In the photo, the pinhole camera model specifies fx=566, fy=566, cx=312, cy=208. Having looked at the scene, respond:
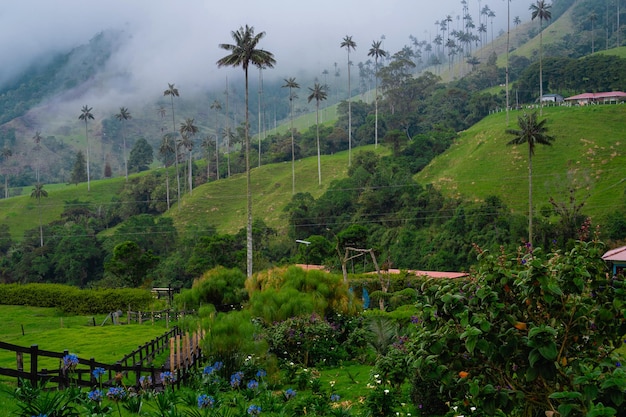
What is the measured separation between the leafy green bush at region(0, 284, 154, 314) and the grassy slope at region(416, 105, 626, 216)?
115ft

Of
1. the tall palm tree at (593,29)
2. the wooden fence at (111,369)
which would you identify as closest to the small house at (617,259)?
the wooden fence at (111,369)

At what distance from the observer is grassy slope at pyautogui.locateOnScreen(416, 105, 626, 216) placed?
54.2 metres

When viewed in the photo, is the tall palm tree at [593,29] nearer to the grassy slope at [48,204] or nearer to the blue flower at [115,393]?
the grassy slope at [48,204]

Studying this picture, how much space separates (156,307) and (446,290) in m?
31.7

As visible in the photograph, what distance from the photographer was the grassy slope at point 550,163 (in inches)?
2136

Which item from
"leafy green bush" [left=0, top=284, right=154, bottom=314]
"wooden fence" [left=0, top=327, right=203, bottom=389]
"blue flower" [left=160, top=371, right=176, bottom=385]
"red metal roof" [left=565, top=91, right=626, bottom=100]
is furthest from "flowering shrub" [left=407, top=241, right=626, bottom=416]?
"red metal roof" [left=565, top=91, right=626, bottom=100]

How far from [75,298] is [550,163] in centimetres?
4821

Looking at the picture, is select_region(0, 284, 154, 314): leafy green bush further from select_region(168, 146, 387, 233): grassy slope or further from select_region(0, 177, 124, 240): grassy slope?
select_region(0, 177, 124, 240): grassy slope

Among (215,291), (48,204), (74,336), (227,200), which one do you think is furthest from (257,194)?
(74,336)

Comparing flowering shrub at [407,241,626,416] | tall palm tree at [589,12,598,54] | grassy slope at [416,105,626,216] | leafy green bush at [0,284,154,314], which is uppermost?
tall palm tree at [589,12,598,54]

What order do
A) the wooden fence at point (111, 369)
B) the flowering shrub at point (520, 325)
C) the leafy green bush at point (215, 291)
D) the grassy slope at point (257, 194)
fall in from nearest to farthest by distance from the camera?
the flowering shrub at point (520, 325)
the wooden fence at point (111, 369)
the leafy green bush at point (215, 291)
the grassy slope at point (257, 194)

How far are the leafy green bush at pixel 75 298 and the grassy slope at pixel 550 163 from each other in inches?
1378

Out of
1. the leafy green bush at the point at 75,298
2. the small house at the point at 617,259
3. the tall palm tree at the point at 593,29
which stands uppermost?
the tall palm tree at the point at 593,29

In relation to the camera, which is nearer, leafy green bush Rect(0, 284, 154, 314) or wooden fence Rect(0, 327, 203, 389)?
wooden fence Rect(0, 327, 203, 389)
